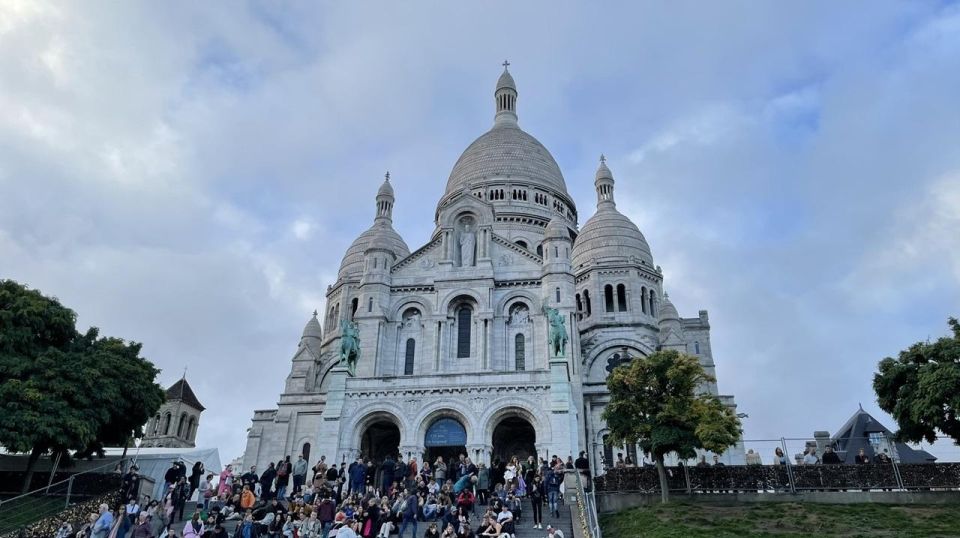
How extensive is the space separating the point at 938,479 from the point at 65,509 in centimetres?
2887

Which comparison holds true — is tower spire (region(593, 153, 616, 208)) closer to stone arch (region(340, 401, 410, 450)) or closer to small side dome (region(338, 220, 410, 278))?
small side dome (region(338, 220, 410, 278))

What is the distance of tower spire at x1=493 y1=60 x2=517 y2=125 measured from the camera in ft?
226

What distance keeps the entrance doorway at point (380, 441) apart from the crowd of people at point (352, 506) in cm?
824

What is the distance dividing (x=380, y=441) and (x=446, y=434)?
5.67m

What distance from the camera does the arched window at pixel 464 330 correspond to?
39.2 m

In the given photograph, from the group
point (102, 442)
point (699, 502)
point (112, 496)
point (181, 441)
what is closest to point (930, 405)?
point (699, 502)

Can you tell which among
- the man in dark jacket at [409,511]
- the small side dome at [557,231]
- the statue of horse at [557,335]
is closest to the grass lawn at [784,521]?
the man in dark jacket at [409,511]

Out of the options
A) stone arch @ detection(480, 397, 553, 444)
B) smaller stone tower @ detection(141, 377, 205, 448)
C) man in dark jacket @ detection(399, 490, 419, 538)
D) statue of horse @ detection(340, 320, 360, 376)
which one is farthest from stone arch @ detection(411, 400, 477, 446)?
smaller stone tower @ detection(141, 377, 205, 448)

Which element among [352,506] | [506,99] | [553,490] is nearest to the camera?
[352,506]

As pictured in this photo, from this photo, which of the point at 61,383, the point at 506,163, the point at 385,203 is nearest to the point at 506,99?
the point at 506,163

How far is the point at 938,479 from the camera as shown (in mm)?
23281

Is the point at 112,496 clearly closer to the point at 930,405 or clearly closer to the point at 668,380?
the point at 668,380

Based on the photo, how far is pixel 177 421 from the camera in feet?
192

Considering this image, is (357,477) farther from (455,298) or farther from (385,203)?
(385,203)
